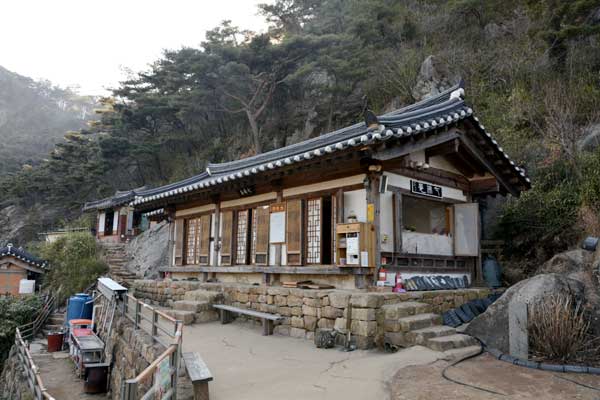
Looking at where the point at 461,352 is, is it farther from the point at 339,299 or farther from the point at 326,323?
the point at 326,323

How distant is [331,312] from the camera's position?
8.54m

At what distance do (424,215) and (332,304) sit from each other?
6.37 m

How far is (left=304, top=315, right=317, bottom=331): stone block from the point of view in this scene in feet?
29.2

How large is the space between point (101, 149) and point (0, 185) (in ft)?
44.8

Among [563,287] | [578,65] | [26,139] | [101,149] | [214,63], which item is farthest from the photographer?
[26,139]

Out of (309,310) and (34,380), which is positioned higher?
(309,310)

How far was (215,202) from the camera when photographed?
1350 cm

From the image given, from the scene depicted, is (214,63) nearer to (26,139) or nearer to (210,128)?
(210,128)

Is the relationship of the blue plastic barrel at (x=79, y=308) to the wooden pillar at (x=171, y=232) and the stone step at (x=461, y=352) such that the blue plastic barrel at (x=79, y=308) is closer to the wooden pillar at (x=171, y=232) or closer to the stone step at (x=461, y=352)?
the wooden pillar at (x=171, y=232)

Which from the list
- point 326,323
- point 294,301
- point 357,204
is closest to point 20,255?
point 294,301

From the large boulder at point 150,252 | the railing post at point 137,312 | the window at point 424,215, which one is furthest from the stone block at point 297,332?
the large boulder at point 150,252

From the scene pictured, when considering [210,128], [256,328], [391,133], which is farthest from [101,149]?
[391,133]

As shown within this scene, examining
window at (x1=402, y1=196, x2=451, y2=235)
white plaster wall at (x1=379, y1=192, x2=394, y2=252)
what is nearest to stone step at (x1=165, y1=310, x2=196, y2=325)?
white plaster wall at (x1=379, y1=192, x2=394, y2=252)

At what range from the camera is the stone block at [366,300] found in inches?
312
